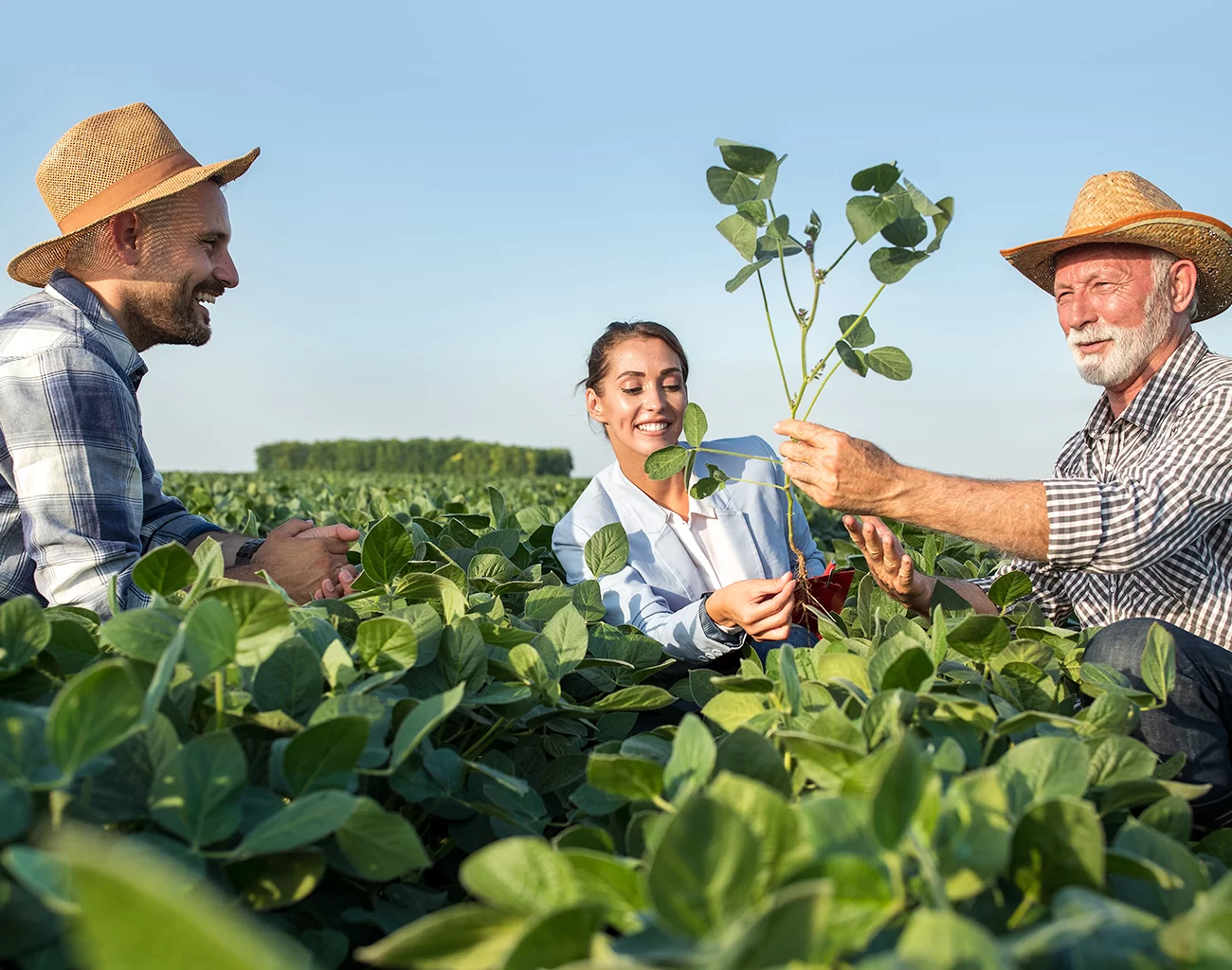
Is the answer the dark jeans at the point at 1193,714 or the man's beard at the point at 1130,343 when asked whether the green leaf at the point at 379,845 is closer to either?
the dark jeans at the point at 1193,714

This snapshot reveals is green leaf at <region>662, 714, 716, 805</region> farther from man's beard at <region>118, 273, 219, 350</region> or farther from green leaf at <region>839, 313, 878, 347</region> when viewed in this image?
man's beard at <region>118, 273, 219, 350</region>

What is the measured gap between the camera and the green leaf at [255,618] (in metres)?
1.17

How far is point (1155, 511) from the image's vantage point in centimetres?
250

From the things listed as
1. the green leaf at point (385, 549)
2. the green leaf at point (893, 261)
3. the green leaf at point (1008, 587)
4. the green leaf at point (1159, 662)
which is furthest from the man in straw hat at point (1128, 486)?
the green leaf at point (385, 549)

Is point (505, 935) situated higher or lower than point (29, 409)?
lower

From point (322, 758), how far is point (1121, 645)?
1771 millimetres

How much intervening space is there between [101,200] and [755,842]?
312 centimetres

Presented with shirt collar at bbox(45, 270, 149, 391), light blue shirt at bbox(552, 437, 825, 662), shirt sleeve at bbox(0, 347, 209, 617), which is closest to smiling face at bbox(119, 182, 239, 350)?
shirt collar at bbox(45, 270, 149, 391)

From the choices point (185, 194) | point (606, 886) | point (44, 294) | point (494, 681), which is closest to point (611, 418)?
point (185, 194)

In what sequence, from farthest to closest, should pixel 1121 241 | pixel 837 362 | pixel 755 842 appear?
1. pixel 1121 241
2. pixel 837 362
3. pixel 755 842

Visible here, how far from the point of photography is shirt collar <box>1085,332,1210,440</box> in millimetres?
2982

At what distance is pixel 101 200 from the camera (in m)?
3.10

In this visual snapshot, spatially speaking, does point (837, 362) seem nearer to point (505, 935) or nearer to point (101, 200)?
point (505, 935)

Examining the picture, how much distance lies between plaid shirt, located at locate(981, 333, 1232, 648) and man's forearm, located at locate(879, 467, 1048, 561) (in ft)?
0.12
